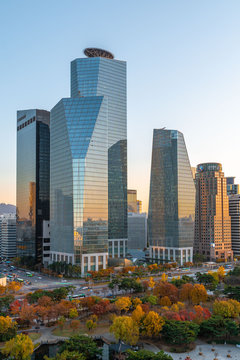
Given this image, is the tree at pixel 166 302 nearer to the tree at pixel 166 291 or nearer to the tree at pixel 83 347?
the tree at pixel 166 291

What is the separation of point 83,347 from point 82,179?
92.9 meters

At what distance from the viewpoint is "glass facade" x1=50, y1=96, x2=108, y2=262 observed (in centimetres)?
15288

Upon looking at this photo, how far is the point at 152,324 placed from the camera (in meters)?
74.1

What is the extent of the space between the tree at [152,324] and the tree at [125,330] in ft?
9.71

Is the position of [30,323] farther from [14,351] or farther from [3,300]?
[14,351]

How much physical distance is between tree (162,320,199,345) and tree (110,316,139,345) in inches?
260

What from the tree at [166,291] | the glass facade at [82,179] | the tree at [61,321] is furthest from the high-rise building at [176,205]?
the tree at [61,321]

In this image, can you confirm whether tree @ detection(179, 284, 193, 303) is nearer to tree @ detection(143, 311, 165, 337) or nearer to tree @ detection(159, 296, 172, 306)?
tree @ detection(159, 296, 172, 306)

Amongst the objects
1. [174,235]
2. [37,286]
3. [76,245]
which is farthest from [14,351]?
[174,235]

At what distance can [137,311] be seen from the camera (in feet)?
254

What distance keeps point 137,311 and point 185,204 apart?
122m

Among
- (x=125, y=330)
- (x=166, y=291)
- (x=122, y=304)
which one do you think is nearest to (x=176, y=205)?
(x=166, y=291)

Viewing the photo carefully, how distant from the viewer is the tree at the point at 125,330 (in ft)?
232

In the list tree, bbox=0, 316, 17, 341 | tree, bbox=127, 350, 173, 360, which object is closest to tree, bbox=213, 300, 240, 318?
tree, bbox=127, 350, 173, 360
